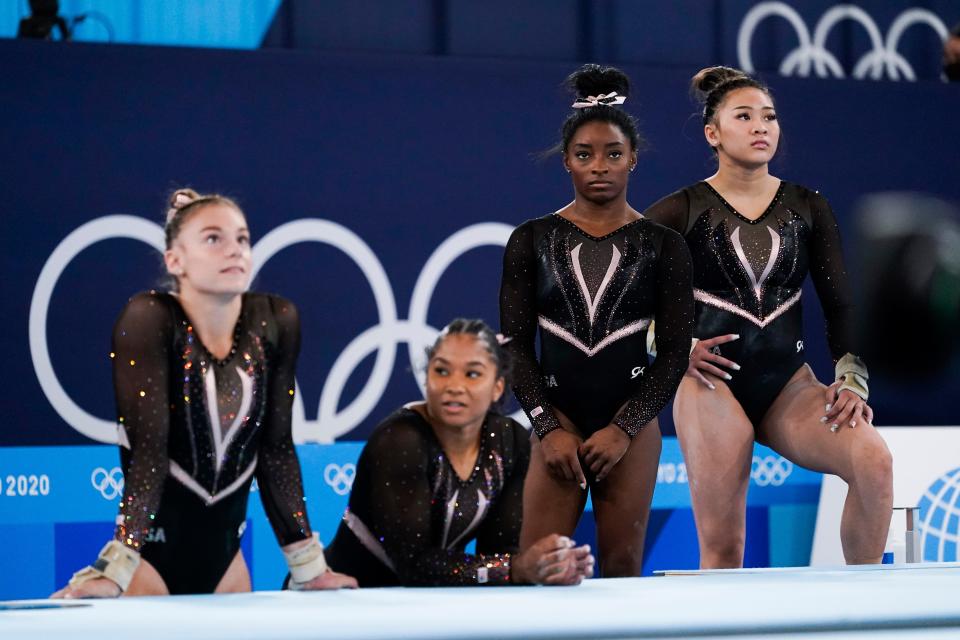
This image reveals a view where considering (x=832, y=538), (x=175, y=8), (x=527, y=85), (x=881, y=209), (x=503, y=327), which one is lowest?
(x=832, y=538)

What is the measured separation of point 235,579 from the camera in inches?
140

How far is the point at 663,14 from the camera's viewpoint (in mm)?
7809

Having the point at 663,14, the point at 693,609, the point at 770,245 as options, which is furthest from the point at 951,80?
the point at 693,609

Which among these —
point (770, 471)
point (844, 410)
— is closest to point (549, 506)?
point (844, 410)

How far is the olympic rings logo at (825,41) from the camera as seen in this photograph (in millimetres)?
8008

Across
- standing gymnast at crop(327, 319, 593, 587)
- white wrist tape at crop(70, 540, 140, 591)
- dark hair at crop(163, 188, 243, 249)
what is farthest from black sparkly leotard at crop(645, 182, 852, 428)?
white wrist tape at crop(70, 540, 140, 591)

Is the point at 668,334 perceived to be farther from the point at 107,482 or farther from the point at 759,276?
the point at 107,482

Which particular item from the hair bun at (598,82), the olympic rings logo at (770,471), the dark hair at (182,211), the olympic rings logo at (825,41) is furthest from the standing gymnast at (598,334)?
the olympic rings logo at (825,41)

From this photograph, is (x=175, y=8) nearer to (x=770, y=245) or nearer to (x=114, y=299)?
(x=114, y=299)

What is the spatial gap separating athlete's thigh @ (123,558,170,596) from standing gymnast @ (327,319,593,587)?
0.45 meters

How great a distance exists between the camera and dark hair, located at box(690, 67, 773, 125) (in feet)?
14.9

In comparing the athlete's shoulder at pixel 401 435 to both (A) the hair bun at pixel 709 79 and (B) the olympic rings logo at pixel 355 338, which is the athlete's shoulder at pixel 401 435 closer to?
(A) the hair bun at pixel 709 79

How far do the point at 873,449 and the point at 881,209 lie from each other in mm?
3162

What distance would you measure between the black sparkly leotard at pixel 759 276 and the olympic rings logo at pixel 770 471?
2.28 meters
